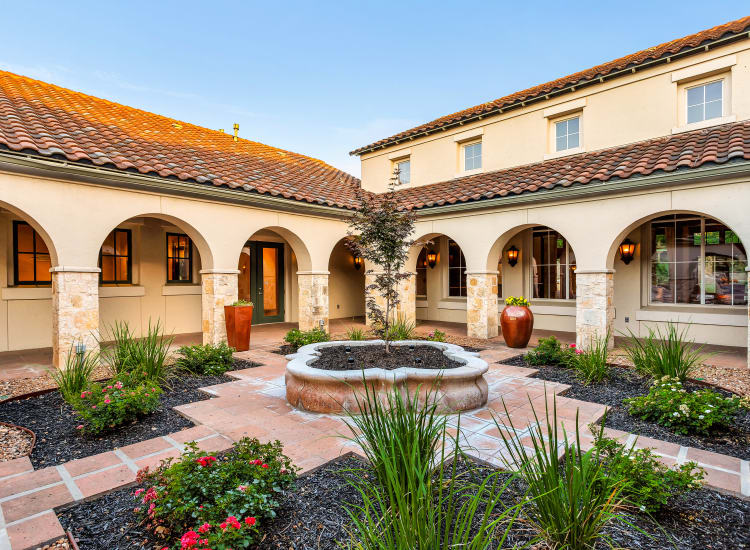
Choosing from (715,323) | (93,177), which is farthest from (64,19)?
(715,323)

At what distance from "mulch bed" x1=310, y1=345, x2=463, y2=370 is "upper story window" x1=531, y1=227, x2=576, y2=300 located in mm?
6547

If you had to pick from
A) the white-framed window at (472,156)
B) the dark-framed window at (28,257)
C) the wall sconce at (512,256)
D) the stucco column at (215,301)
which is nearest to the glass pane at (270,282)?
the stucco column at (215,301)

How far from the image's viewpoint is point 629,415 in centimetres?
461

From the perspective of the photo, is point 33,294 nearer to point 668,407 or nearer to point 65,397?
point 65,397

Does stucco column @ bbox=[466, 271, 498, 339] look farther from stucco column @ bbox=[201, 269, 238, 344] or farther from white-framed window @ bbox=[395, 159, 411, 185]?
stucco column @ bbox=[201, 269, 238, 344]

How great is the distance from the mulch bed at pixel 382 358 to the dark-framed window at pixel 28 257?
716 cm

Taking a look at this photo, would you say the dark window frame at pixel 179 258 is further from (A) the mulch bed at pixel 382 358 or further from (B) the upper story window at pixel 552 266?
(B) the upper story window at pixel 552 266

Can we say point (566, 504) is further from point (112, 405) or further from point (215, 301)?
point (215, 301)

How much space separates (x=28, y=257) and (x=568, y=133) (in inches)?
529

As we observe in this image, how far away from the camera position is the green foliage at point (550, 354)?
699cm

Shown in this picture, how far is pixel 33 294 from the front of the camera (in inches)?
332

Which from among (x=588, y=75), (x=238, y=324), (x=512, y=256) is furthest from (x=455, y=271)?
(x=238, y=324)

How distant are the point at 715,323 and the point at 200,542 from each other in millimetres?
10577

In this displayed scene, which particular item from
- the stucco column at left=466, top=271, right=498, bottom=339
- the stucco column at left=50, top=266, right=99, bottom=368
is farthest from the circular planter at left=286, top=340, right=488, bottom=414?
the stucco column at left=466, top=271, right=498, bottom=339
